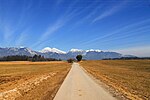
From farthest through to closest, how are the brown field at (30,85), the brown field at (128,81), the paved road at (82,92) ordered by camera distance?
the brown field at (30,85) < the brown field at (128,81) < the paved road at (82,92)

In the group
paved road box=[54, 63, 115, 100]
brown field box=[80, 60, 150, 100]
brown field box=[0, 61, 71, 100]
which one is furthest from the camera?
brown field box=[0, 61, 71, 100]

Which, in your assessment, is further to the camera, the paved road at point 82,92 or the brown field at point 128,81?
the brown field at point 128,81

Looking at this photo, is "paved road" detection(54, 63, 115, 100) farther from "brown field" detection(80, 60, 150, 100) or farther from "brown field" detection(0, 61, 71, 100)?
"brown field" detection(80, 60, 150, 100)

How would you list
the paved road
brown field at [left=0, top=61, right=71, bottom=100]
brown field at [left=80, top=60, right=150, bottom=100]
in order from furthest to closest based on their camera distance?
brown field at [left=0, top=61, right=71, bottom=100], brown field at [left=80, top=60, right=150, bottom=100], the paved road

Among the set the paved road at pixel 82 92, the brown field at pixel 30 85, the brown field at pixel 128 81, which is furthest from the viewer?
the brown field at pixel 30 85

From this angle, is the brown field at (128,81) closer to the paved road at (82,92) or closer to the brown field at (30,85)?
the paved road at (82,92)

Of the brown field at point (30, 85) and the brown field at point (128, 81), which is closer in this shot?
the brown field at point (128, 81)

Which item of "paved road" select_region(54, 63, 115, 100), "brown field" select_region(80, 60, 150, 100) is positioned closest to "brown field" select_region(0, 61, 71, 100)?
"paved road" select_region(54, 63, 115, 100)

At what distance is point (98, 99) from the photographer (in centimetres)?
1225

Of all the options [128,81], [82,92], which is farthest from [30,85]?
[128,81]

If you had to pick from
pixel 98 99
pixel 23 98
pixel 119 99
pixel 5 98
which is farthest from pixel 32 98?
pixel 119 99

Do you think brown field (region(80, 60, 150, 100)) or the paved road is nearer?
the paved road

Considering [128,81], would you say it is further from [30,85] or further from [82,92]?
[82,92]

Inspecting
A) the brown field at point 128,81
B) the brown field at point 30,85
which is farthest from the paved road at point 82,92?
the brown field at point 128,81
